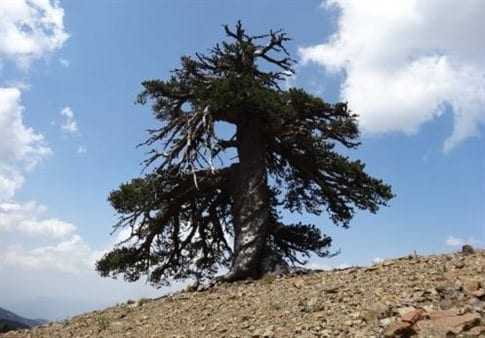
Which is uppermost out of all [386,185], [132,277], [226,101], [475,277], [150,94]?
[150,94]

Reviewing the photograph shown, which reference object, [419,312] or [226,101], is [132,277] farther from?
[419,312]

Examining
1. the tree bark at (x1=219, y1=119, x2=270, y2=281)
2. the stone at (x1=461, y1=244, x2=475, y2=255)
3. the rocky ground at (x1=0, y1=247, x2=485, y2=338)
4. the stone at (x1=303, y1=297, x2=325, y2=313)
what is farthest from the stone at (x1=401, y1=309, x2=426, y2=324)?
the tree bark at (x1=219, y1=119, x2=270, y2=281)

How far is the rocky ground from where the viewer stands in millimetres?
8383

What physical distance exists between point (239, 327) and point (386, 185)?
10.6 metres

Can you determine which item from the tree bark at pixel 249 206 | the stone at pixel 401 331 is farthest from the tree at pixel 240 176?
the stone at pixel 401 331

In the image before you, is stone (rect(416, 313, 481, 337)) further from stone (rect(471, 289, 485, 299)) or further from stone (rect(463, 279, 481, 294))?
stone (rect(463, 279, 481, 294))

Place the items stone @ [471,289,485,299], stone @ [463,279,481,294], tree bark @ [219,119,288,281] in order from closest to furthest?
stone @ [471,289,485,299], stone @ [463,279,481,294], tree bark @ [219,119,288,281]

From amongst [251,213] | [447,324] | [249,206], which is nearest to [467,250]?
[447,324]

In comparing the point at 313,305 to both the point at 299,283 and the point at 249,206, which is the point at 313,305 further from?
the point at 249,206

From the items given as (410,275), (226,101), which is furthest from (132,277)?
(410,275)

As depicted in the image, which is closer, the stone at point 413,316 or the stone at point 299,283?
the stone at point 413,316

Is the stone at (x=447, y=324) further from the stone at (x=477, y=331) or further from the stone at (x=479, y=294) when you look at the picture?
the stone at (x=479, y=294)

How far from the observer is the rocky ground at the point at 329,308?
8383 mm

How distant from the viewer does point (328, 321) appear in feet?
30.8
